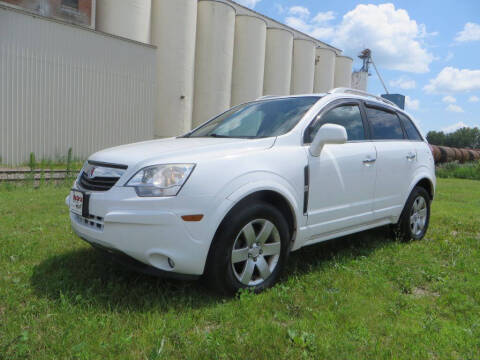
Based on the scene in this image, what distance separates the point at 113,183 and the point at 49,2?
644 inches

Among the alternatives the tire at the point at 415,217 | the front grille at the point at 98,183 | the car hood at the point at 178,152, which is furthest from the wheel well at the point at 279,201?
the tire at the point at 415,217

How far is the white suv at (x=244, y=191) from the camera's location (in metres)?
2.52

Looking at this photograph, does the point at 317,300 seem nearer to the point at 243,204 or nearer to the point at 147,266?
the point at 243,204

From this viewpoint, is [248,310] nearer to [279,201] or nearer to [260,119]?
[279,201]

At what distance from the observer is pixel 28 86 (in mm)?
11523

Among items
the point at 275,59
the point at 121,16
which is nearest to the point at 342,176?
the point at 121,16

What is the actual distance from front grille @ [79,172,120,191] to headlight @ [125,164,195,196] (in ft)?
0.66

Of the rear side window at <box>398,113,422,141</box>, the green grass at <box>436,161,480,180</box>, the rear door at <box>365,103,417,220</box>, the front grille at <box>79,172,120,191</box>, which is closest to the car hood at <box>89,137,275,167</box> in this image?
the front grille at <box>79,172,120,191</box>

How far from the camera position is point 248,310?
8.48ft

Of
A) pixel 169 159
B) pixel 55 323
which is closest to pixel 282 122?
pixel 169 159

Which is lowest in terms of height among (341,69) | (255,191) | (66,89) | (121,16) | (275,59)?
(255,191)

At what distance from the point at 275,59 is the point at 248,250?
2314 centimetres

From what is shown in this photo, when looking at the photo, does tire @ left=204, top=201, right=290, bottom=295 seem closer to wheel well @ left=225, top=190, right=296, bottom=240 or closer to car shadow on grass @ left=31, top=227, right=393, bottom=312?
wheel well @ left=225, top=190, right=296, bottom=240

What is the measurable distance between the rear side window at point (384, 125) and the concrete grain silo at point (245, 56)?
17.8 meters
